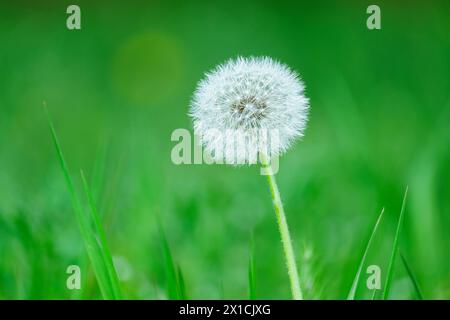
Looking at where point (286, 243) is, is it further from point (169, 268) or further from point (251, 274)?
point (169, 268)

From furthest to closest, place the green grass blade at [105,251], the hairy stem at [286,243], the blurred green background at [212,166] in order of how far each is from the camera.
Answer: the blurred green background at [212,166], the green grass blade at [105,251], the hairy stem at [286,243]

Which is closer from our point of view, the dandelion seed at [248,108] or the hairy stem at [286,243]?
the hairy stem at [286,243]

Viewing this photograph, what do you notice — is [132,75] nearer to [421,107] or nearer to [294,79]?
[421,107]

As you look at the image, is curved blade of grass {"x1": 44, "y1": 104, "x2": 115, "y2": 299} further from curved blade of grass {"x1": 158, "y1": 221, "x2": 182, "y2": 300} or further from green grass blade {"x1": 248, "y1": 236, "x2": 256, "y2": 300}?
green grass blade {"x1": 248, "y1": 236, "x2": 256, "y2": 300}

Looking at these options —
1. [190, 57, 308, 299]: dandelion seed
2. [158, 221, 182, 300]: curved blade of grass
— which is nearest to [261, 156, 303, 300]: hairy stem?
[190, 57, 308, 299]: dandelion seed

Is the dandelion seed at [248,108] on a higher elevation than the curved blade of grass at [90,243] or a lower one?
higher

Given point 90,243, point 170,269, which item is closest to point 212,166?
point 170,269

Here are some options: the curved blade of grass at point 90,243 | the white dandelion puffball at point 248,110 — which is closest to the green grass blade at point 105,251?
the curved blade of grass at point 90,243

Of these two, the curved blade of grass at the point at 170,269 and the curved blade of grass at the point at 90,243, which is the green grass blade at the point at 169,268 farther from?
the curved blade of grass at the point at 90,243
